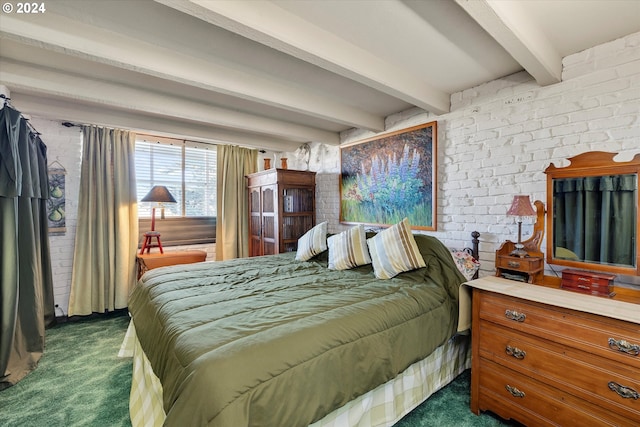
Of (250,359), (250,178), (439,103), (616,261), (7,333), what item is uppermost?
(439,103)

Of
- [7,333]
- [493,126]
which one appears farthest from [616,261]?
[7,333]

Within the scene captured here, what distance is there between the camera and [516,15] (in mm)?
1444

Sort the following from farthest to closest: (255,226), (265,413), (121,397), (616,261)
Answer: (255,226) → (121,397) → (616,261) → (265,413)

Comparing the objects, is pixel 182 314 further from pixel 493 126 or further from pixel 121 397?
pixel 493 126

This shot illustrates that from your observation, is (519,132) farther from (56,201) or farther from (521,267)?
(56,201)

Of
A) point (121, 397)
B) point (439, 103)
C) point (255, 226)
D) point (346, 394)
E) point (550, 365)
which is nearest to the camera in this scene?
point (346, 394)

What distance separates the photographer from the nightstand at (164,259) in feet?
10.7

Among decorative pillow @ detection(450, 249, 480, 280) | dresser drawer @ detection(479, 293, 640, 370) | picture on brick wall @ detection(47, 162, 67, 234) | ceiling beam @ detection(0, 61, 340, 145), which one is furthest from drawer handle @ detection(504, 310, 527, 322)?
picture on brick wall @ detection(47, 162, 67, 234)

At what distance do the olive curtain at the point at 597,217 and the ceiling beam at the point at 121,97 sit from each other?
2819mm

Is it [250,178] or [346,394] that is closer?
[346,394]

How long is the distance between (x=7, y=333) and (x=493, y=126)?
4073 mm

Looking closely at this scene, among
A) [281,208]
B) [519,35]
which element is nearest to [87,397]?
[281,208]

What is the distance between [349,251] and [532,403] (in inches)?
60.5

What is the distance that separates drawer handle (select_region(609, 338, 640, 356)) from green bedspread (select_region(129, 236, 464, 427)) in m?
0.77
